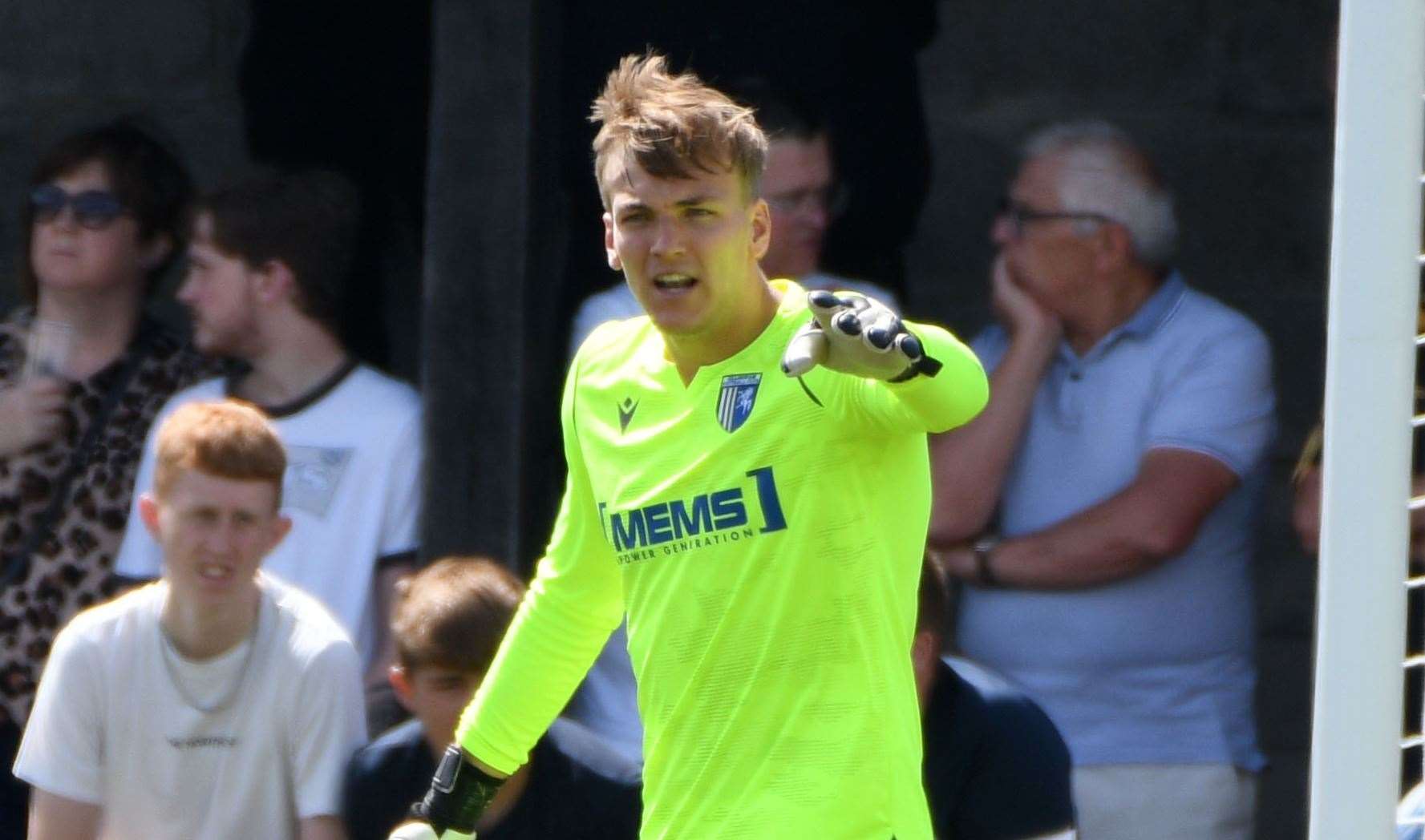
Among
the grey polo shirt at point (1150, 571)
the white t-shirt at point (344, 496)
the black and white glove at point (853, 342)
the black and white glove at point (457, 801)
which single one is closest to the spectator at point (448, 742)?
the white t-shirt at point (344, 496)

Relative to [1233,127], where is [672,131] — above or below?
below

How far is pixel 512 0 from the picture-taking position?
15.0 ft

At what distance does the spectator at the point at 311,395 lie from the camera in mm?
4312

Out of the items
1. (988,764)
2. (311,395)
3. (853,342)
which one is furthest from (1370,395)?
(311,395)

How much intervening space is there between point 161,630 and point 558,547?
1.21 m

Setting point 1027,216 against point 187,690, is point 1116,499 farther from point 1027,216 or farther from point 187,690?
point 187,690

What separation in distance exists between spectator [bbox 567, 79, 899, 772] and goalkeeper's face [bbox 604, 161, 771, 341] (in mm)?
1551

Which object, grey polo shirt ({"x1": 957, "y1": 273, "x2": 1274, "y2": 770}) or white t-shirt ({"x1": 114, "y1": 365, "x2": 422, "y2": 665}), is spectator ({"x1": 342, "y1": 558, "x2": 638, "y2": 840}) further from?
grey polo shirt ({"x1": 957, "y1": 273, "x2": 1274, "y2": 770})

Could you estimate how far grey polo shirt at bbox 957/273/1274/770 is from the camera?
13.6 feet

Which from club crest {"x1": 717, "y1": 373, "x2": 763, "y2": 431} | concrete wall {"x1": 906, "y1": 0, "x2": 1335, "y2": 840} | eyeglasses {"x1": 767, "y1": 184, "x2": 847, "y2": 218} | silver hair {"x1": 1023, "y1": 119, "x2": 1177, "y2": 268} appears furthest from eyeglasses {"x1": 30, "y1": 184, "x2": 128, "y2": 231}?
club crest {"x1": 717, "y1": 373, "x2": 763, "y2": 431}

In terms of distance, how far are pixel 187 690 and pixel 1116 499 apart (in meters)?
1.65

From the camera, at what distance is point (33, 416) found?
15.0 feet

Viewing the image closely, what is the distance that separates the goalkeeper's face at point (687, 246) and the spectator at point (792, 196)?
60.4 inches

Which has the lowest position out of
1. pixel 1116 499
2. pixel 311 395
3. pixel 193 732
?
pixel 193 732
